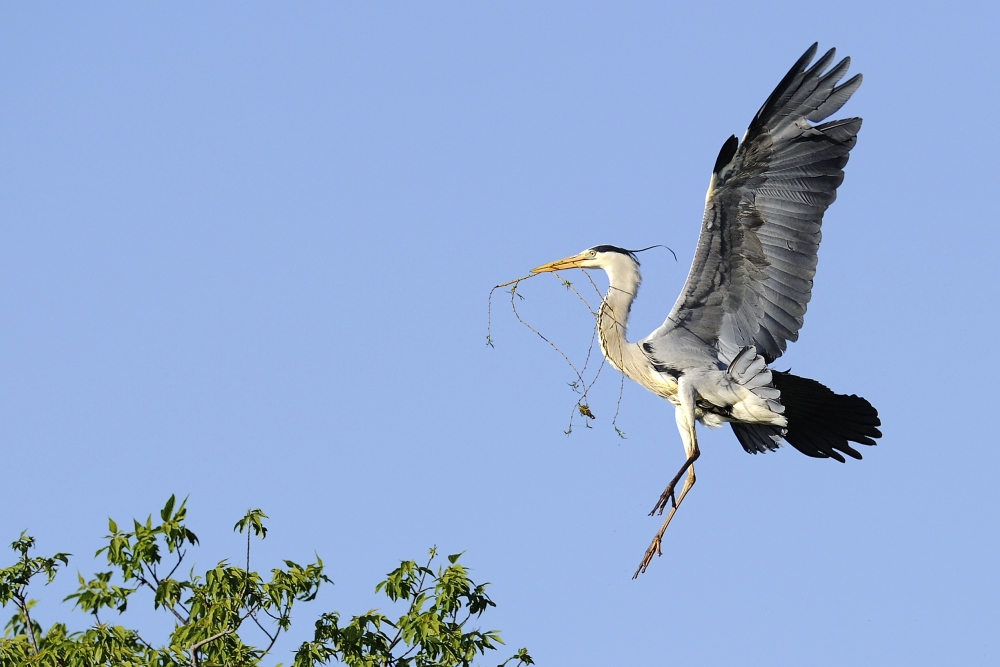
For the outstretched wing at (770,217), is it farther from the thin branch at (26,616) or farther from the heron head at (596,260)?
the thin branch at (26,616)

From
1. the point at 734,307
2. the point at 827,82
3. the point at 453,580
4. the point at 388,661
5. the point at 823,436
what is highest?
the point at 827,82

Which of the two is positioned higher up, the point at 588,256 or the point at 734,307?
the point at 588,256

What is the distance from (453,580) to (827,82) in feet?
12.6

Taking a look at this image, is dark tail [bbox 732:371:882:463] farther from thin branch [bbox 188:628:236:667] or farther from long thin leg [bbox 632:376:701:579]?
thin branch [bbox 188:628:236:667]

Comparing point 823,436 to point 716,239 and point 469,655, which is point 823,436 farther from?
point 469,655

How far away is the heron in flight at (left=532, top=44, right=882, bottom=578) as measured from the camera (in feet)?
24.1

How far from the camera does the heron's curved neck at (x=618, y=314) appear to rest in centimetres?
811

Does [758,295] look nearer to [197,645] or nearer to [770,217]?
[770,217]

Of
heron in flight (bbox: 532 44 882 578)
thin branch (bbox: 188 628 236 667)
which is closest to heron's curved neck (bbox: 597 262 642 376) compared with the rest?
heron in flight (bbox: 532 44 882 578)

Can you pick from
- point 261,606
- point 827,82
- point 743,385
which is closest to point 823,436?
point 743,385

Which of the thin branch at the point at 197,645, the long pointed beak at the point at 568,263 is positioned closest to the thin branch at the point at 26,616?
the thin branch at the point at 197,645

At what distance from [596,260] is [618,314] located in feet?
1.62

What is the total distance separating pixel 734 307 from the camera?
7887mm

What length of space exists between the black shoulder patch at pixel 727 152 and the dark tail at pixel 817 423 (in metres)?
1.46
